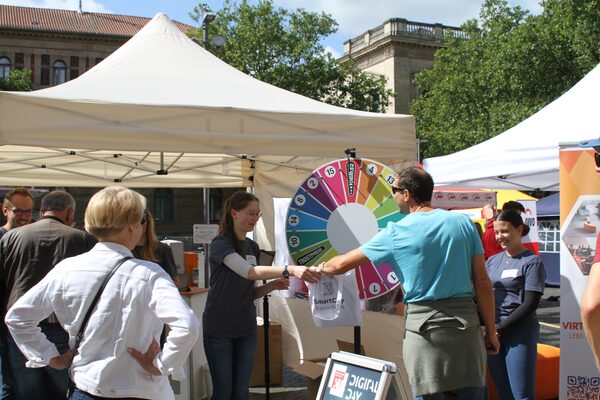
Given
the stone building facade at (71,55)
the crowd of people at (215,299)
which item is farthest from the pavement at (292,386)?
the stone building facade at (71,55)

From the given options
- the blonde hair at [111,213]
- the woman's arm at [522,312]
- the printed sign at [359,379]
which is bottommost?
the printed sign at [359,379]

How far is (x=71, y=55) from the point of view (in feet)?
135

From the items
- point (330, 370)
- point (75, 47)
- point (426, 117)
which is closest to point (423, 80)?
point (426, 117)

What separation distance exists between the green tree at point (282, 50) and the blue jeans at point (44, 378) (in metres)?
24.6

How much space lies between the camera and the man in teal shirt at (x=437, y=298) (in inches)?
111

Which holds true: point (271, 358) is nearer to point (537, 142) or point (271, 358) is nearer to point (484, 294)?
point (537, 142)

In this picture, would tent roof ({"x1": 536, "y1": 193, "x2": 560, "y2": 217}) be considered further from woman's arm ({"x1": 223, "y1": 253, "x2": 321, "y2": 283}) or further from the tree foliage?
woman's arm ({"x1": 223, "y1": 253, "x2": 321, "y2": 283})

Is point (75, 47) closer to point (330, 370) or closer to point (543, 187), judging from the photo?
point (543, 187)

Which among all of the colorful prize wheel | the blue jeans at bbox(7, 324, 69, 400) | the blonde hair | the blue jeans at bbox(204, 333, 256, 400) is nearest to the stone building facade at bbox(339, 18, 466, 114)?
the colorful prize wheel

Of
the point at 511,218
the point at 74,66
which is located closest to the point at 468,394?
the point at 511,218

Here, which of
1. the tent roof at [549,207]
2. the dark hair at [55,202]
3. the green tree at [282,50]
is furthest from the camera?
the green tree at [282,50]

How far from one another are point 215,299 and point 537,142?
2811 mm

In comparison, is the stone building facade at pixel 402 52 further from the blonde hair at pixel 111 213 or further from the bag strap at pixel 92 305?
the bag strap at pixel 92 305

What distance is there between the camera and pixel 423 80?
30.2m
